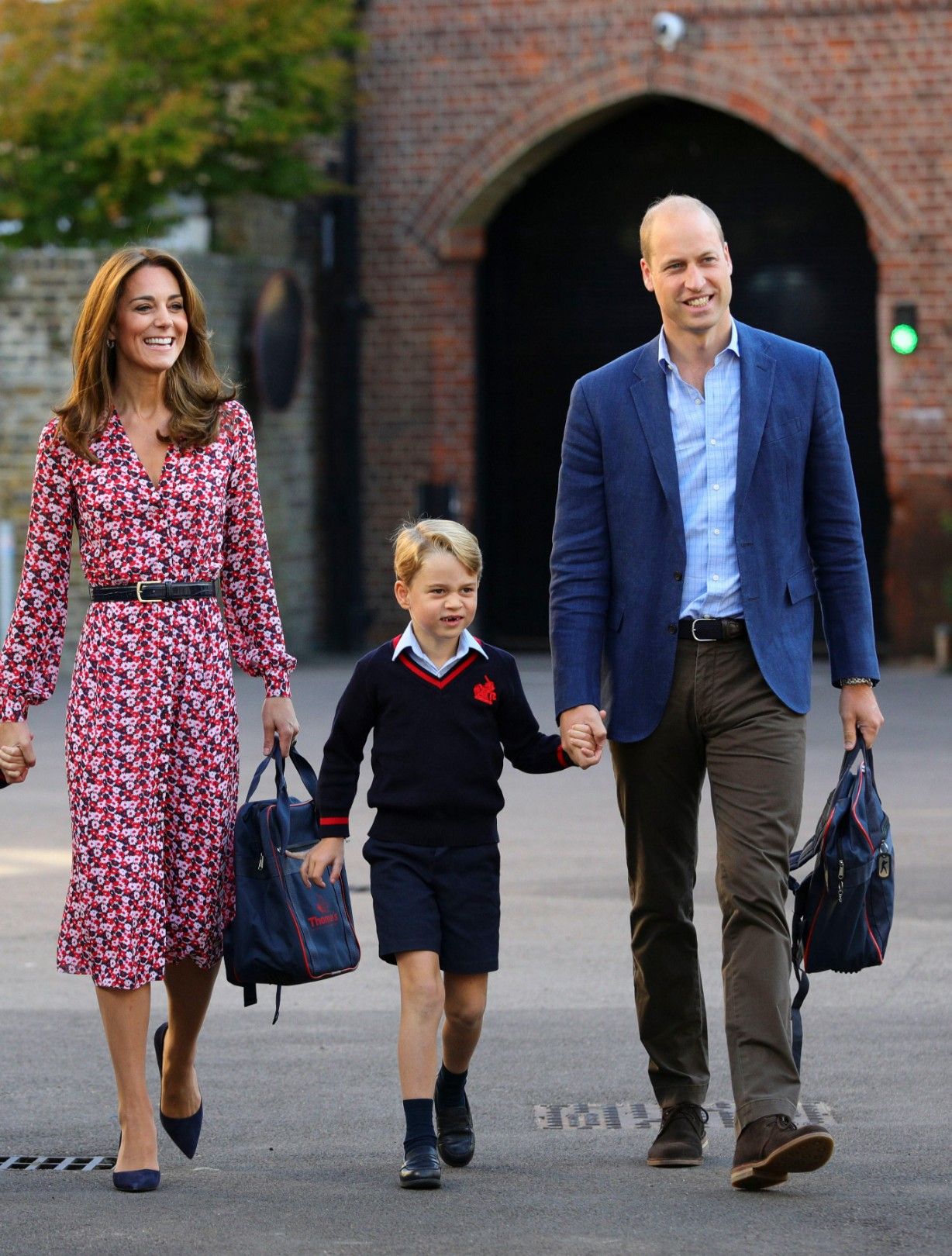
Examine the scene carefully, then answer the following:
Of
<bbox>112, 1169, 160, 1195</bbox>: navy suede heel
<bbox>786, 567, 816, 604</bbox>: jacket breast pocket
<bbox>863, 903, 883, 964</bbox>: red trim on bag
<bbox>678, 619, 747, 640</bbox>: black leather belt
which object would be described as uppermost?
<bbox>786, 567, 816, 604</bbox>: jacket breast pocket

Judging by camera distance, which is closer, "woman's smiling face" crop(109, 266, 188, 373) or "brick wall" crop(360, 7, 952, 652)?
"woman's smiling face" crop(109, 266, 188, 373)

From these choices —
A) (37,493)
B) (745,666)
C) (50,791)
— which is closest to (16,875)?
(50,791)

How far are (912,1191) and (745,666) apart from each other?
1.11 metres

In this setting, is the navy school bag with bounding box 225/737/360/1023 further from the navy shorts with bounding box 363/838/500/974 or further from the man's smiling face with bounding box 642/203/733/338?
the man's smiling face with bounding box 642/203/733/338

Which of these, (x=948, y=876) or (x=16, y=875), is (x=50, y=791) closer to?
(x=16, y=875)

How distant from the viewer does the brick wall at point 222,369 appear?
16797 mm

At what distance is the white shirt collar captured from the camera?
16.4 ft

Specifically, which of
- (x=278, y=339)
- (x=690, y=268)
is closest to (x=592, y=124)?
(x=278, y=339)

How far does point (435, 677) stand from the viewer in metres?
5.00

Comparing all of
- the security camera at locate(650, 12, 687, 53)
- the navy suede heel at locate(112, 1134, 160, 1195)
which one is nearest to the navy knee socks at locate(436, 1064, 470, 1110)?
the navy suede heel at locate(112, 1134, 160, 1195)

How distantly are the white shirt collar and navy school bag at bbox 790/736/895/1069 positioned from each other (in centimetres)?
83

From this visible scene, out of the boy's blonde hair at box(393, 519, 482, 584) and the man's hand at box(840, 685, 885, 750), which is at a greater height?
the boy's blonde hair at box(393, 519, 482, 584)

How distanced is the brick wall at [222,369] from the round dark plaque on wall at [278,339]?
0.14 m

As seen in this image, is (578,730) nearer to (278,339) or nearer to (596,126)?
(278,339)
